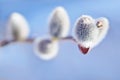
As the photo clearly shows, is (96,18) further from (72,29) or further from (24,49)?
(24,49)

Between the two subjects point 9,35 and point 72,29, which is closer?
point 72,29

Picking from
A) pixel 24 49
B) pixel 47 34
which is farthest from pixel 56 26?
pixel 24 49

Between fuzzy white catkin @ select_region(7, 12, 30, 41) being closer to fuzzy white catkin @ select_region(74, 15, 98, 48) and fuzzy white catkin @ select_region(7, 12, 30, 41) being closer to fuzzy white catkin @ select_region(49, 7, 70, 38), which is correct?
fuzzy white catkin @ select_region(49, 7, 70, 38)

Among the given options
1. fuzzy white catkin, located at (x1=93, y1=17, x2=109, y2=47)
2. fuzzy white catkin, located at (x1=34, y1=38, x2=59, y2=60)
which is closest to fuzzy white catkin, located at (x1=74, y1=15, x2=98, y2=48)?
fuzzy white catkin, located at (x1=93, y1=17, x2=109, y2=47)

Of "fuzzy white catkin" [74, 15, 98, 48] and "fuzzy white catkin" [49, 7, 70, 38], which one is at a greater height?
"fuzzy white catkin" [49, 7, 70, 38]

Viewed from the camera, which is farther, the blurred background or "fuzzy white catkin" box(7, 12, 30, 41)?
"fuzzy white catkin" box(7, 12, 30, 41)
